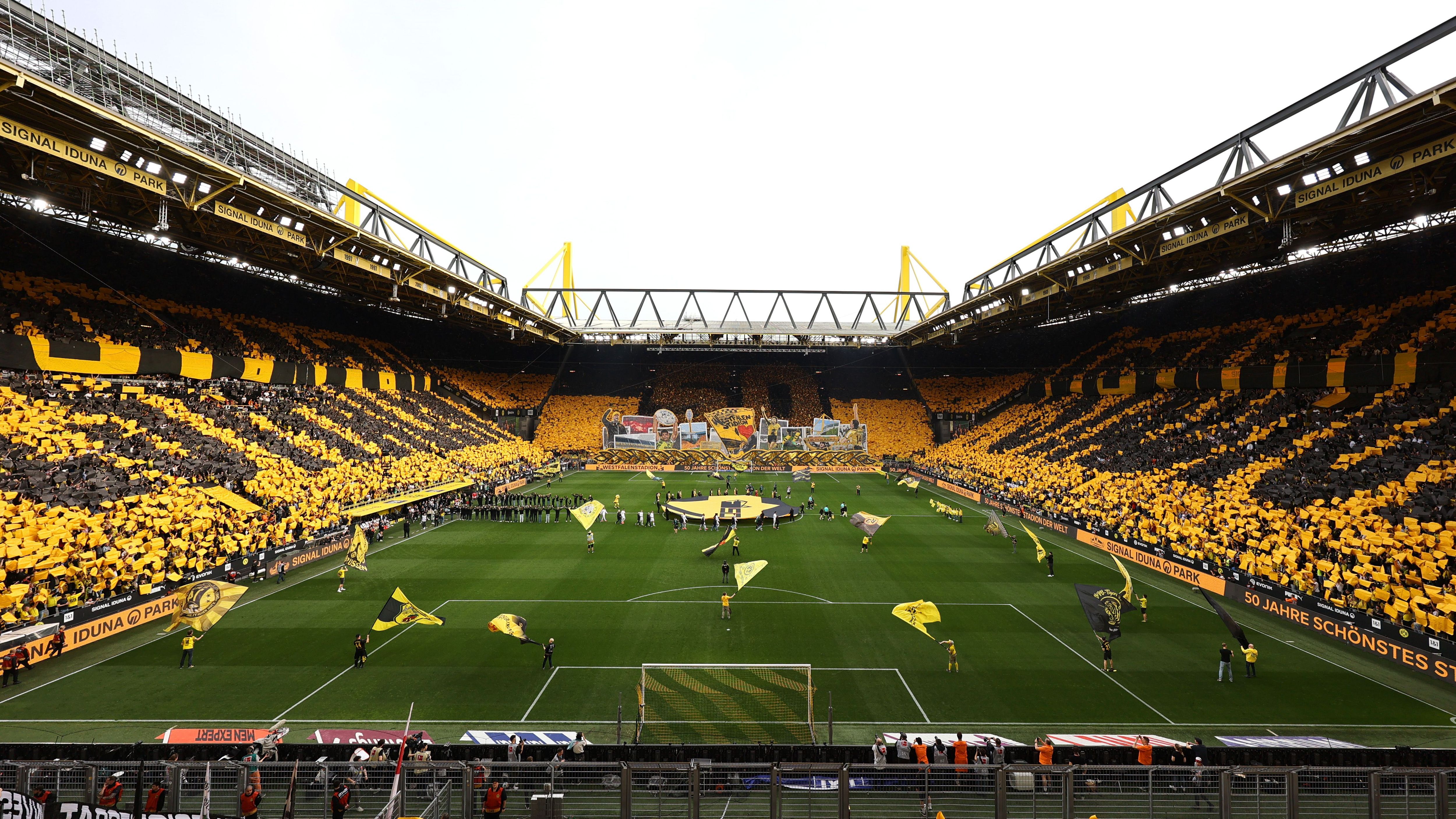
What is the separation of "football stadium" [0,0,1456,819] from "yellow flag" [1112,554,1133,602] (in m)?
0.37

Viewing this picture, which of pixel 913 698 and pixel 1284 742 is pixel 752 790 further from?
pixel 1284 742

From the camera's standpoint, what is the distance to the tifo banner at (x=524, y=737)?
12.5 metres

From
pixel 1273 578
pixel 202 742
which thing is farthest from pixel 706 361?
pixel 202 742

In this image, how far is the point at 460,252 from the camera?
41750 mm

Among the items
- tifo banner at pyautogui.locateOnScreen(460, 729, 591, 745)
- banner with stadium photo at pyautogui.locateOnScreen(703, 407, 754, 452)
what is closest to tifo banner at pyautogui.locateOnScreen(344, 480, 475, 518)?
tifo banner at pyautogui.locateOnScreen(460, 729, 591, 745)

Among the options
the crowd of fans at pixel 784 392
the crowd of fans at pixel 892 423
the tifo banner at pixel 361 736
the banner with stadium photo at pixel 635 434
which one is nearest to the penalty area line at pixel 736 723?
the tifo banner at pixel 361 736

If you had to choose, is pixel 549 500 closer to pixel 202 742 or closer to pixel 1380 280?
pixel 202 742

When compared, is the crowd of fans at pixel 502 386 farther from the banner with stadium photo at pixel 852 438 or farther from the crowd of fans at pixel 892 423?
the crowd of fans at pixel 892 423

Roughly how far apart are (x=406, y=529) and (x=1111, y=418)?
4640 centimetres

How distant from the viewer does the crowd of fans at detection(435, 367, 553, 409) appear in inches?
2601

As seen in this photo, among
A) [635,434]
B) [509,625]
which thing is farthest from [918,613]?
[635,434]

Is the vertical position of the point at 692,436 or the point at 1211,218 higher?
the point at 1211,218

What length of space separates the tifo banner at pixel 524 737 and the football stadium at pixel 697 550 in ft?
0.49

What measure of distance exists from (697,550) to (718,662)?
12782mm
